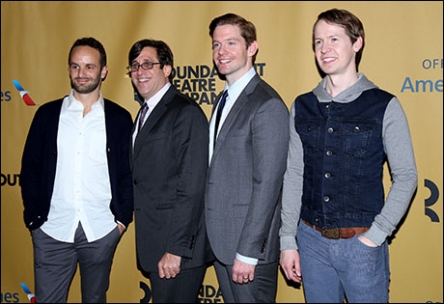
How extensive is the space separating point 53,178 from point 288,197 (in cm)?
136

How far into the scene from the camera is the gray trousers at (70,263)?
107 inches

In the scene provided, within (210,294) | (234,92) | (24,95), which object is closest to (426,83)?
(234,92)

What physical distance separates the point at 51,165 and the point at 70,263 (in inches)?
23.4

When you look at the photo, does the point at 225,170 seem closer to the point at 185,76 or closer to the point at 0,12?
the point at 185,76

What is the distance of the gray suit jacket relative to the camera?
214cm

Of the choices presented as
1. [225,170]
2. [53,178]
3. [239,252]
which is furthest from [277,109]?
[53,178]

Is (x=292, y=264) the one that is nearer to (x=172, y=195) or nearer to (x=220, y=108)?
(x=172, y=195)

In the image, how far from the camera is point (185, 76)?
3.17 m

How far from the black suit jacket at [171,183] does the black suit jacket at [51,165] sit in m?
0.25

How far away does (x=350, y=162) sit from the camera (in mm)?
2062

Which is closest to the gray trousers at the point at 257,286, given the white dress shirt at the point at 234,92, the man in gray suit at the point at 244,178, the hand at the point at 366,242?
the man in gray suit at the point at 244,178

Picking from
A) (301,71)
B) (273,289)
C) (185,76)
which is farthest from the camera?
(185,76)

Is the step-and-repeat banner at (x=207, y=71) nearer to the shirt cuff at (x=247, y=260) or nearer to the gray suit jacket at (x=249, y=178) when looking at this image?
the gray suit jacket at (x=249, y=178)

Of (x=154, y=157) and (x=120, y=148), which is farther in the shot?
(x=120, y=148)
